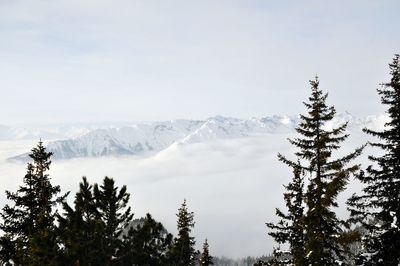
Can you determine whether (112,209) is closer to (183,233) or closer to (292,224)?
(292,224)

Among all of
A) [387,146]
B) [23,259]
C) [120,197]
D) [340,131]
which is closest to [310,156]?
[340,131]

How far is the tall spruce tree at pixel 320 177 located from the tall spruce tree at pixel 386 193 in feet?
6.72

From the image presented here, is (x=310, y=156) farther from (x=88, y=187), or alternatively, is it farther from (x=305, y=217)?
(x=88, y=187)

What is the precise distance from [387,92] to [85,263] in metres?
16.0

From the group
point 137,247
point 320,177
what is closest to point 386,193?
point 320,177

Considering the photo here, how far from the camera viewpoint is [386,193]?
21.4 metres

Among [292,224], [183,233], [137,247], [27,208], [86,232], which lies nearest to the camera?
→ [86,232]

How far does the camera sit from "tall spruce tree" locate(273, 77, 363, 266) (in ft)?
63.9

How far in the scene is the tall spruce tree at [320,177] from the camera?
1947cm

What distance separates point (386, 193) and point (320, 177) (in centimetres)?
373

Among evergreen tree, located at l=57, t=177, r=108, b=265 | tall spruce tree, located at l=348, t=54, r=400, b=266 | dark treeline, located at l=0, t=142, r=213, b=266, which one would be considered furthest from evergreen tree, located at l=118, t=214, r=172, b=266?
tall spruce tree, located at l=348, t=54, r=400, b=266

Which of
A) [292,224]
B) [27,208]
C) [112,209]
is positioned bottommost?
[292,224]

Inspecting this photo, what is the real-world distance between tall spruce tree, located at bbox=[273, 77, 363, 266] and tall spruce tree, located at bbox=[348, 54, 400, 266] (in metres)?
2.05

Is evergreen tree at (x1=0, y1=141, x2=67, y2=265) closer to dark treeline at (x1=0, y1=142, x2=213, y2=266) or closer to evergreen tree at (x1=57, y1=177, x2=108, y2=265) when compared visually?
dark treeline at (x1=0, y1=142, x2=213, y2=266)
